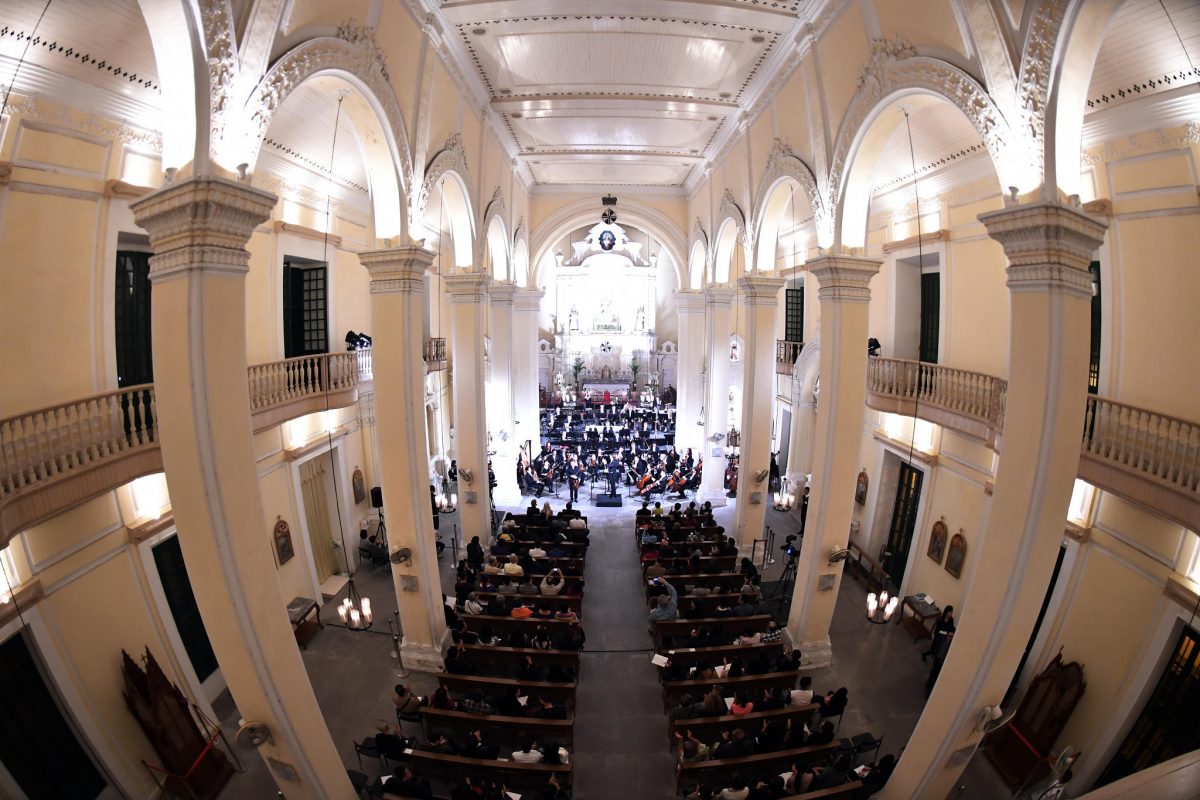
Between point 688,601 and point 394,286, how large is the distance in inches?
264

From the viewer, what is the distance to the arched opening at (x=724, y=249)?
12906 mm

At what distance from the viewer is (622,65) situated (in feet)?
30.1

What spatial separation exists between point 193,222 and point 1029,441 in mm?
6488

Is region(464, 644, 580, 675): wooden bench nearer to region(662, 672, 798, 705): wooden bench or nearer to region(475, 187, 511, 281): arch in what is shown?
region(662, 672, 798, 705): wooden bench

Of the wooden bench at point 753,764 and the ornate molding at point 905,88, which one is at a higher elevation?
the ornate molding at point 905,88

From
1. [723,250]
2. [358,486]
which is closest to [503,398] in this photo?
[358,486]

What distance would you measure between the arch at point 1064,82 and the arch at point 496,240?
8.70 metres

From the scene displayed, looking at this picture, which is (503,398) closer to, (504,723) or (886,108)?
(504,723)

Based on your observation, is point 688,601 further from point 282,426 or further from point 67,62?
point 67,62


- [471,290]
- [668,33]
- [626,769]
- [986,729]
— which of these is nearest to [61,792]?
[626,769]

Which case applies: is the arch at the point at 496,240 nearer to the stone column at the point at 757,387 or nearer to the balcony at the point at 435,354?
the balcony at the point at 435,354

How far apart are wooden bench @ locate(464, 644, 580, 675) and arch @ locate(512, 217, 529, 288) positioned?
10265 millimetres

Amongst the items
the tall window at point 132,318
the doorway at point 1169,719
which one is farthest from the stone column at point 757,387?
the tall window at point 132,318

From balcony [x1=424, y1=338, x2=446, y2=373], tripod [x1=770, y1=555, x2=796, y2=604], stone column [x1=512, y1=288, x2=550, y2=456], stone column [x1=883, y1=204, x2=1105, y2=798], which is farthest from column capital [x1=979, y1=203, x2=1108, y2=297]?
stone column [x1=512, y1=288, x2=550, y2=456]
